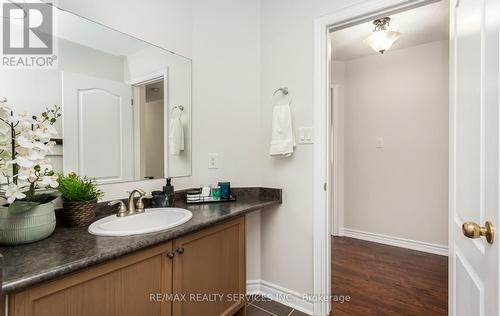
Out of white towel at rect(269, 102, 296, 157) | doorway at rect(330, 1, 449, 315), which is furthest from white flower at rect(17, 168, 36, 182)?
doorway at rect(330, 1, 449, 315)

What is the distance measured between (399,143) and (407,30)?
3.88 ft

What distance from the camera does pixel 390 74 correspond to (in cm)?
290

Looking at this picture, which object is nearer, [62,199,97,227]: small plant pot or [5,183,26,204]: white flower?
[5,183,26,204]: white flower

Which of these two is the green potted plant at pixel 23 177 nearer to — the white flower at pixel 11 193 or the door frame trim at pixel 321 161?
the white flower at pixel 11 193

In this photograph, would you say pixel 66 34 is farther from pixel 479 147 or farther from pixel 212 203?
pixel 479 147

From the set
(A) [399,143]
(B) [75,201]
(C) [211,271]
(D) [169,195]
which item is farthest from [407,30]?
(B) [75,201]

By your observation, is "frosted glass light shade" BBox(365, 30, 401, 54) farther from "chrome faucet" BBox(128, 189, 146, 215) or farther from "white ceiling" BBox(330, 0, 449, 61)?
"chrome faucet" BBox(128, 189, 146, 215)

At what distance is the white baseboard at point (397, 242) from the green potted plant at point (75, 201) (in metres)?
3.01

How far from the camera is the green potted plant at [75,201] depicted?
1096mm

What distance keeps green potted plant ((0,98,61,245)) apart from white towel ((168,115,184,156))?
2.58 feet

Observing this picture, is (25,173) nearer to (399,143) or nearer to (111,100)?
(111,100)

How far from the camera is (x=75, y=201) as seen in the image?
1.10m

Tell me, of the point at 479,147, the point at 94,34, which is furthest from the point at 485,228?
the point at 94,34

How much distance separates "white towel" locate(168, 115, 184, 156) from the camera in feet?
5.61
